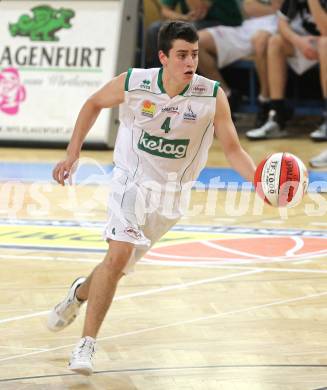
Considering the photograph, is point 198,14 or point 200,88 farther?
point 198,14

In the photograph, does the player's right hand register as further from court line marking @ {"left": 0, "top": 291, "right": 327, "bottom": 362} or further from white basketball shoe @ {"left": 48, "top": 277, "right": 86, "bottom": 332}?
court line marking @ {"left": 0, "top": 291, "right": 327, "bottom": 362}

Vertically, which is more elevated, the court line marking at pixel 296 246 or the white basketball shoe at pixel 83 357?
the white basketball shoe at pixel 83 357

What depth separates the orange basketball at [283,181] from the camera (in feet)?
18.0

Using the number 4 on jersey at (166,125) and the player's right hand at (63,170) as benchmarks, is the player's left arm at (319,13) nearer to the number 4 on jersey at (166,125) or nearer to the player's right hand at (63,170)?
the number 4 on jersey at (166,125)

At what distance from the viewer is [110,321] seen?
6562 mm

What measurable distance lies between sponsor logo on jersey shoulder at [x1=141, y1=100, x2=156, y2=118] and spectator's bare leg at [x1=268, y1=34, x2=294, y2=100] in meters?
6.95

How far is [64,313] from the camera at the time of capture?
20.3 feet

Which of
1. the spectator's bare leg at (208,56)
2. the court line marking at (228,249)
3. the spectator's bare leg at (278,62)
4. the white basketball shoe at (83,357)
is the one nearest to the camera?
the white basketball shoe at (83,357)

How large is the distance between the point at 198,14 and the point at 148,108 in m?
7.56

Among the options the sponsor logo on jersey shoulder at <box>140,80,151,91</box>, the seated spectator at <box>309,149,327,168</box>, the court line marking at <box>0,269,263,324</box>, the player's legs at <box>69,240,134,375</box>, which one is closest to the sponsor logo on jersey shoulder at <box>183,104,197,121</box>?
the sponsor logo on jersey shoulder at <box>140,80,151,91</box>

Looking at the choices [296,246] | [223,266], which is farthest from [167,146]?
[296,246]

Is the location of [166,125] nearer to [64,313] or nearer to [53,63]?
[64,313]

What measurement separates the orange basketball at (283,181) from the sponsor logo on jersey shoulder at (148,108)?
2.56ft

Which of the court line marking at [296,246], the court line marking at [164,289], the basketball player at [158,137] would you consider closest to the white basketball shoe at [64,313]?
the basketball player at [158,137]
